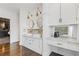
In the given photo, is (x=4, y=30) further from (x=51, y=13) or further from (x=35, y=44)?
(x=51, y=13)

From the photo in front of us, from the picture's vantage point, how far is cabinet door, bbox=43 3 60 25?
2.60 m

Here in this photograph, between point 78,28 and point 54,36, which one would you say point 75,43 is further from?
point 54,36

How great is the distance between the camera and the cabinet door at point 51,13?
8.53ft

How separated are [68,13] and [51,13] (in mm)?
607

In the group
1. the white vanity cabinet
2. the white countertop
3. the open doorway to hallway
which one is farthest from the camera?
the open doorway to hallway

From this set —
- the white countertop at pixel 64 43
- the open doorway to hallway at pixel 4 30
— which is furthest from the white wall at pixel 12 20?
the white countertop at pixel 64 43

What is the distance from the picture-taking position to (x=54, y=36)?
2.83 m

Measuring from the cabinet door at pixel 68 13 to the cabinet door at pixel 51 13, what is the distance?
178 millimetres

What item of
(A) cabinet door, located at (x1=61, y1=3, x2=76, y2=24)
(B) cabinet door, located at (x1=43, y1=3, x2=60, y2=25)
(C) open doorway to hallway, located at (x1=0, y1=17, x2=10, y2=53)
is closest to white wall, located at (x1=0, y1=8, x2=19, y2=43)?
(C) open doorway to hallway, located at (x1=0, y1=17, x2=10, y2=53)

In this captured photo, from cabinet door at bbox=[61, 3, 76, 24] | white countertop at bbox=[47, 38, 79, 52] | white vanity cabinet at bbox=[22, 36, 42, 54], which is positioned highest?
cabinet door at bbox=[61, 3, 76, 24]

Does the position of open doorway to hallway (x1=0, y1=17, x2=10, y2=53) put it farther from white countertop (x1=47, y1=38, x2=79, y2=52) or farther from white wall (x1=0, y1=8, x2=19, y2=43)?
white countertop (x1=47, y1=38, x2=79, y2=52)

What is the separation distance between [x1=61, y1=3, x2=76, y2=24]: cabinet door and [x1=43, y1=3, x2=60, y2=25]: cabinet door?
18 cm

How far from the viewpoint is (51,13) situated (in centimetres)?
279

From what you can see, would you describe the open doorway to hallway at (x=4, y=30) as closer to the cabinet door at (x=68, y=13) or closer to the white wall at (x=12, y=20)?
the white wall at (x=12, y=20)
